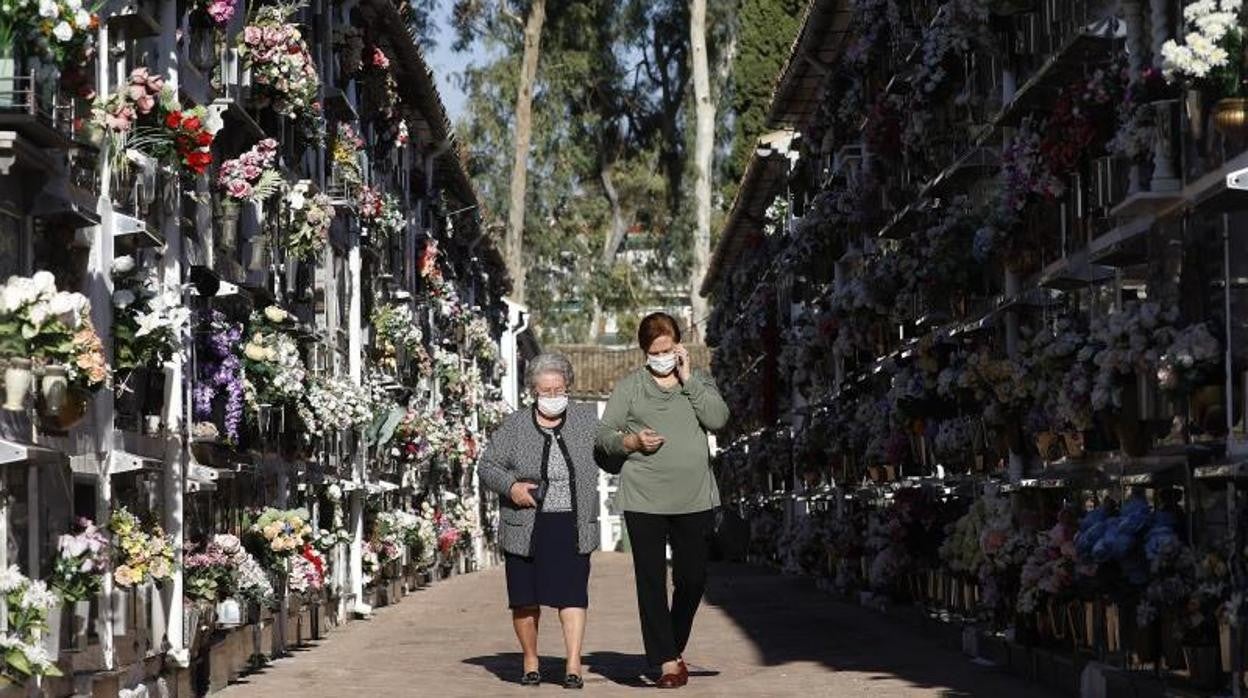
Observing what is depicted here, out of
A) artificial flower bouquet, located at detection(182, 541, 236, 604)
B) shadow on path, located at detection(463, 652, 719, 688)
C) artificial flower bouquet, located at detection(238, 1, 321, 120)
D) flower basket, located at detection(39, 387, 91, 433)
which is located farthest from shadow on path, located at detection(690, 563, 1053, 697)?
artificial flower bouquet, located at detection(238, 1, 321, 120)

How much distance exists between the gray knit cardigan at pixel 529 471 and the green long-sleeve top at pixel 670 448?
340mm

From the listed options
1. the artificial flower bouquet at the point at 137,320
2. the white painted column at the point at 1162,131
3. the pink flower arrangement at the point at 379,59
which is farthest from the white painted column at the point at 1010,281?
the pink flower arrangement at the point at 379,59

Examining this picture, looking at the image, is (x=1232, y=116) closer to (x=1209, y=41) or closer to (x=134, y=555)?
(x=1209, y=41)

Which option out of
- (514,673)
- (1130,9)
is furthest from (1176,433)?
(514,673)

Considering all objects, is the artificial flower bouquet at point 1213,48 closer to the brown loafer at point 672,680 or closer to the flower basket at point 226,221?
the brown loafer at point 672,680

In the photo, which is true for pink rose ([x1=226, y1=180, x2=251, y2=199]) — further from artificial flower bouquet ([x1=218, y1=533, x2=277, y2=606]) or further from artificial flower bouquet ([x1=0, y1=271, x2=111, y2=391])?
artificial flower bouquet ([x1=0, y1=271, x2=111, y2=391])

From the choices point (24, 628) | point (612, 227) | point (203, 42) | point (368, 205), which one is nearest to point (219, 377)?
point (203, 42)

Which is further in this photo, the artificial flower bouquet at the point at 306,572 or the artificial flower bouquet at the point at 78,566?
the artificial flower bouquet at the point at 306,572

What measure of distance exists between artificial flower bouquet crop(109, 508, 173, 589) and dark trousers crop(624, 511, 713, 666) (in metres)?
3.04

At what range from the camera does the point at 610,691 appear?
16875mm

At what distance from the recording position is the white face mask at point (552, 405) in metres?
17.2

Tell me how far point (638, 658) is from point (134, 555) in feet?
16.3

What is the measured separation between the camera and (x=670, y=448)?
16.8m

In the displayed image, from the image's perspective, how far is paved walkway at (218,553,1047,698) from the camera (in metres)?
17.6
